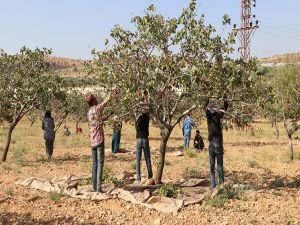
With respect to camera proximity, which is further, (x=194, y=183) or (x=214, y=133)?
(x=194, y=183)

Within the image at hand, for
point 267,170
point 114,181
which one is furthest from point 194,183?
point 267,170

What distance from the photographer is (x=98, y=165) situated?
9.22 meters

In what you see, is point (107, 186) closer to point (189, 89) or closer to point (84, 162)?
point (189, 89)

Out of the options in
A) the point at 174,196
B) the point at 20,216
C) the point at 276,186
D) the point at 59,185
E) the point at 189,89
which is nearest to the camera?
the point at 20,216

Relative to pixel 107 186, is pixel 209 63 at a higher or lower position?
higher

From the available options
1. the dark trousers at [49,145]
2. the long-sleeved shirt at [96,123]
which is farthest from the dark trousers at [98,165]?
the dark trousers at [49,145]

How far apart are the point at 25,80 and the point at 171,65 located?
25.7 ft

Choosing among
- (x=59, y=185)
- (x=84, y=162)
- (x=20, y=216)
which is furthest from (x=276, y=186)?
(x=84, y=162)

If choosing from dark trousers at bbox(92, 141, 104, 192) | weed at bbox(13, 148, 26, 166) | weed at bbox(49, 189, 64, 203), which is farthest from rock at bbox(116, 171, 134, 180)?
weed at bbox(13, 148, 26, 166)

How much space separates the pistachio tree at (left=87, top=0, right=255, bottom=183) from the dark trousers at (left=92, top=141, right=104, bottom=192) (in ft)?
3.65

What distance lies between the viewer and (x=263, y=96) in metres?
9.06

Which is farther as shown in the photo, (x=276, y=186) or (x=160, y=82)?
(x=276, y=186)

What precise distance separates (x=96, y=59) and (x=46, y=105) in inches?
261

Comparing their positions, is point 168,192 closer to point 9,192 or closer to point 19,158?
point 9,192
